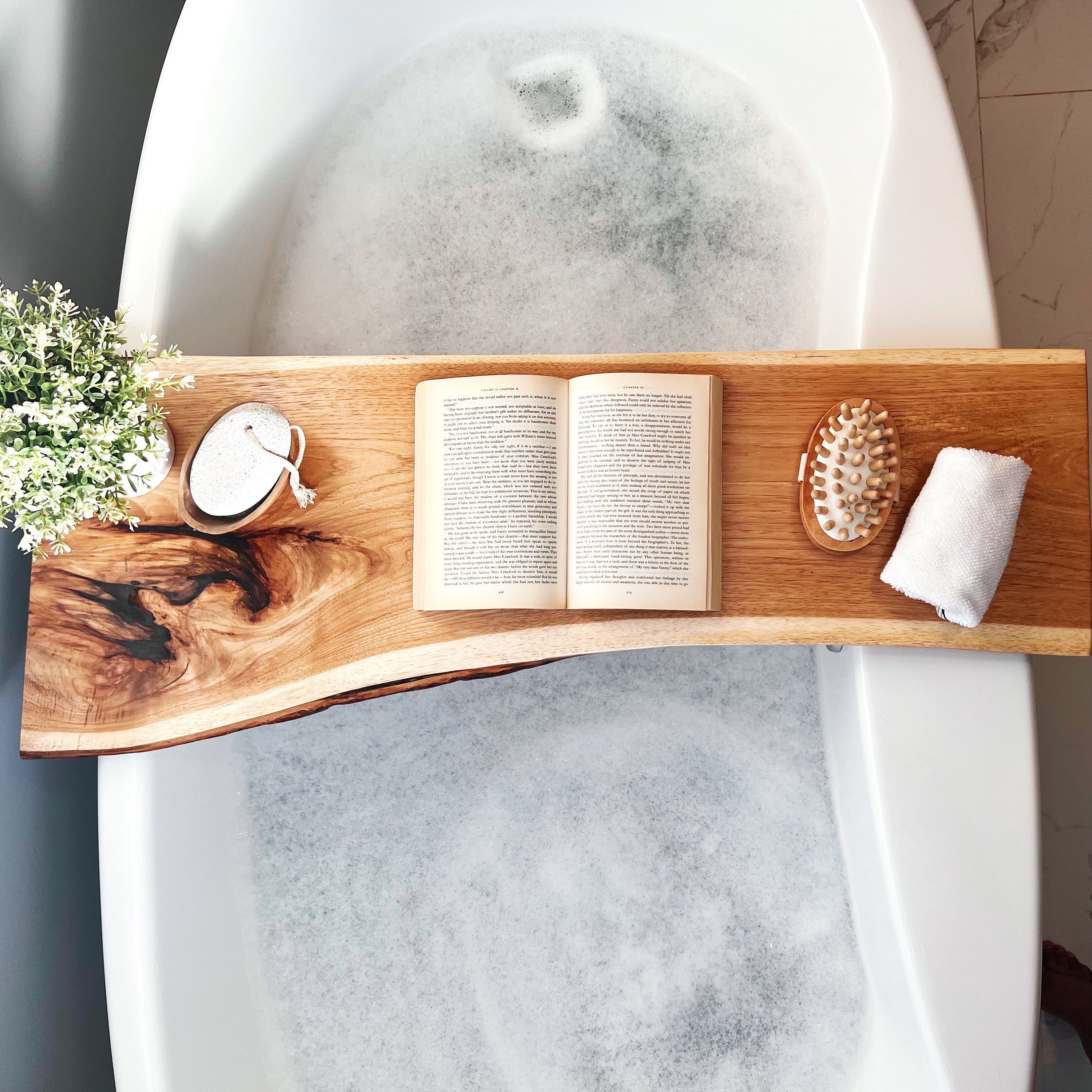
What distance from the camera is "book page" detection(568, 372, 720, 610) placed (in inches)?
32.4

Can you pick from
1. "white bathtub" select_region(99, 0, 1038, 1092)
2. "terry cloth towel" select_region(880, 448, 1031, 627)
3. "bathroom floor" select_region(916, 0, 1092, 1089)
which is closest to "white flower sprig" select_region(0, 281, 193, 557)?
"white bathtub" select_region(99, 0, 1038, 1092)

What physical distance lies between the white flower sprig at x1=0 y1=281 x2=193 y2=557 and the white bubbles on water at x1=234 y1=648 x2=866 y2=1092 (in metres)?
0.56

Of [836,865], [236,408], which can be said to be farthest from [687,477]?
[836,865]

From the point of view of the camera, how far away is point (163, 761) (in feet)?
3.18

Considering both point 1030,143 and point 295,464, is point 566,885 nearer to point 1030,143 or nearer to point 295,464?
point 295,464

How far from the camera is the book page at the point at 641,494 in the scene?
0.82 m

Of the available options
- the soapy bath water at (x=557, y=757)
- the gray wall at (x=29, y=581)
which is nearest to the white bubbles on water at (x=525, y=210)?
the soapy bath water at (x=557, y=757)

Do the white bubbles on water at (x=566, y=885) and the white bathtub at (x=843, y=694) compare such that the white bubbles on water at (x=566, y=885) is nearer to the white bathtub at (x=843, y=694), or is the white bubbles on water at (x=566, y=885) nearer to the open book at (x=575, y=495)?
the white bathtub at (x=843, y=694)

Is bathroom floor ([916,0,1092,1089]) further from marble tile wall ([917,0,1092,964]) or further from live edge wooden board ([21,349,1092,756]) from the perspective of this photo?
live edge wooden board ([21,349,1092,756])

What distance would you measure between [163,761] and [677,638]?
2.07 feet

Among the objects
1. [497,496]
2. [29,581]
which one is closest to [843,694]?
[497,496]

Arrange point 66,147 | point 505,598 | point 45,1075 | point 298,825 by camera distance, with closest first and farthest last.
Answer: point 505,598, point 45,1075, point 66,147, point 298,825

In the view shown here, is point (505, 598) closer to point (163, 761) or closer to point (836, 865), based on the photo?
point (163, 761)

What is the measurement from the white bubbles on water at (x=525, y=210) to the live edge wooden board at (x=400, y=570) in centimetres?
39
